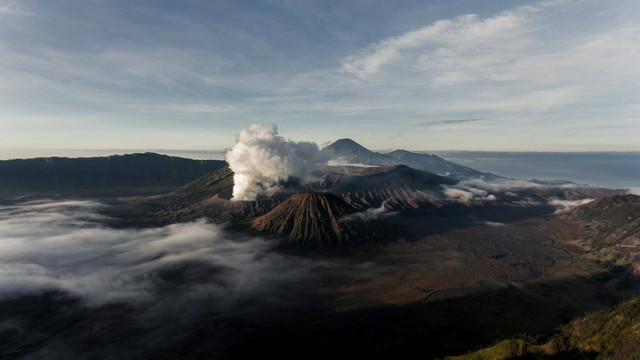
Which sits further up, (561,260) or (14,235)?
(14,235)

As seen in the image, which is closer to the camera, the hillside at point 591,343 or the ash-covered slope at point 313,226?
the hillside at point 591,343

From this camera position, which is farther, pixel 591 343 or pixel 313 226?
pixel 313 226

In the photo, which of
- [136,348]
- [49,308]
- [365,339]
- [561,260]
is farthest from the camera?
[561,260]

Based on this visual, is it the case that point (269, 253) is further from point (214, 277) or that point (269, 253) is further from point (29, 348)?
point (29, 348)

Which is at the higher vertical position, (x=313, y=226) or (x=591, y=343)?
(x=313, y=226)

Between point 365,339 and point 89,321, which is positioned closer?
point 365,339

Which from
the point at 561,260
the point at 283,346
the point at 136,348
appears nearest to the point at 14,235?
the point at 136,348

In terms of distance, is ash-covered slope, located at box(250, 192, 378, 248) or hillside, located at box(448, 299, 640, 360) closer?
hillside, located at box(448, 299, 640, 360)

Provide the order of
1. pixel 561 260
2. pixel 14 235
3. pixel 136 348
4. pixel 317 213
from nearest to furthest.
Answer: pixel 136 348 < pixel 561 260 < pixel 14 235 < pixel 317 213
